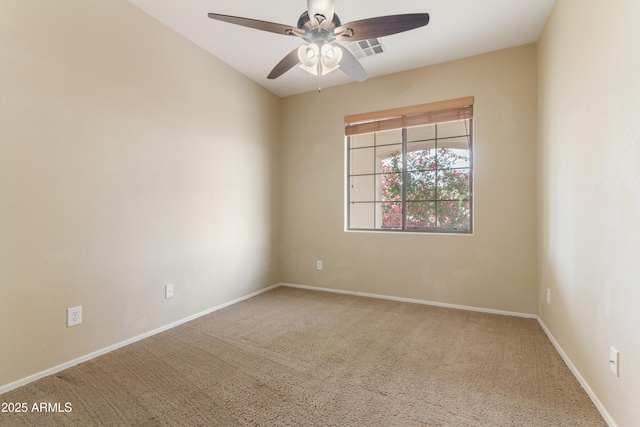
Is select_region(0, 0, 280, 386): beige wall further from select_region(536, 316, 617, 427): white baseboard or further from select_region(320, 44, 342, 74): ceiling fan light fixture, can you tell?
select_region(536, 316, 617, 427): white baseboard

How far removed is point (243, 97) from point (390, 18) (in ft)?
7.58

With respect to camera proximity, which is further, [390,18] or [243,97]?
[243,97]

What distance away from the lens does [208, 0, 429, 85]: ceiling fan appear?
1.77 m

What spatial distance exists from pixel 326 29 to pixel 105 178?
1931 mm

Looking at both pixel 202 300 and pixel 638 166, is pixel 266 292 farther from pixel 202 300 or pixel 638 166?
pixel 638 166

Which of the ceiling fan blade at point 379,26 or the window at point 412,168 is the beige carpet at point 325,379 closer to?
the window at point 412,168

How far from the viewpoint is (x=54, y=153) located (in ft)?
Result: 6.34

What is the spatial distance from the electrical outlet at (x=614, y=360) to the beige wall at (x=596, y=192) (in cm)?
3

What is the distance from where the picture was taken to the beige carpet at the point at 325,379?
1.50 meters

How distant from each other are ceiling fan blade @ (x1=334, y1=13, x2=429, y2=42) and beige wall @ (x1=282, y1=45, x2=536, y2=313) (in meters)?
1.71

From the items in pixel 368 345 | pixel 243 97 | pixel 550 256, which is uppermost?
pixel 243 97

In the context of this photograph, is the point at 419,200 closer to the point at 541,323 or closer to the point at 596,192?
the point at 541,323

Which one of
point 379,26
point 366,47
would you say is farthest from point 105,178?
point 366,47

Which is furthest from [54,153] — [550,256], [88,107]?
[550,256]
